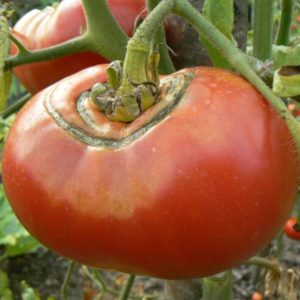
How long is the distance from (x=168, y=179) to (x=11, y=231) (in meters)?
2.33

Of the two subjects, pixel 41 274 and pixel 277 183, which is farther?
pixel 41 274

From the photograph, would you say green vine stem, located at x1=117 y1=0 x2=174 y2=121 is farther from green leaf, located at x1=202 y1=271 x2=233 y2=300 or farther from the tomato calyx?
green leaf, located at x1=202 y1=271 x2=233 y2=300

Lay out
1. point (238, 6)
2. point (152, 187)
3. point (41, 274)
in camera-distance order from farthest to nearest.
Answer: point (41, 274)
point (238, 6)
point (152, 187)

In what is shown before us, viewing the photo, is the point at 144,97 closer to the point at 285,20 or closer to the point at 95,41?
the point at 95,41

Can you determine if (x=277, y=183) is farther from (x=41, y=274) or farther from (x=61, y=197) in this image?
(x=41, y=274)

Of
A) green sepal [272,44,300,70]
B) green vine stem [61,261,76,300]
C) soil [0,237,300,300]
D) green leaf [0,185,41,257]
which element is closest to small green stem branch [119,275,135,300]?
green vine stem [61,261,76,300]

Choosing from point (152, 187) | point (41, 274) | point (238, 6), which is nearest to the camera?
point (152, 187)

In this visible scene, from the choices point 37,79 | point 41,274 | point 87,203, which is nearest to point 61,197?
point 87,203

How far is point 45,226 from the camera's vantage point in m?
0.53

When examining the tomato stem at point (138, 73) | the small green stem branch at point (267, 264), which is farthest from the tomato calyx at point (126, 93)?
the small green stem branch at point (267, 264)

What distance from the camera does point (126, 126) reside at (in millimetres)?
535

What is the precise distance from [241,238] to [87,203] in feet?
0.40

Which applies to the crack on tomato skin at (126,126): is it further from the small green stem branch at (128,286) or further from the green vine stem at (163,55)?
the small green stem branch at (128,286)

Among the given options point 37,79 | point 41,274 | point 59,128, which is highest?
point 59,128
